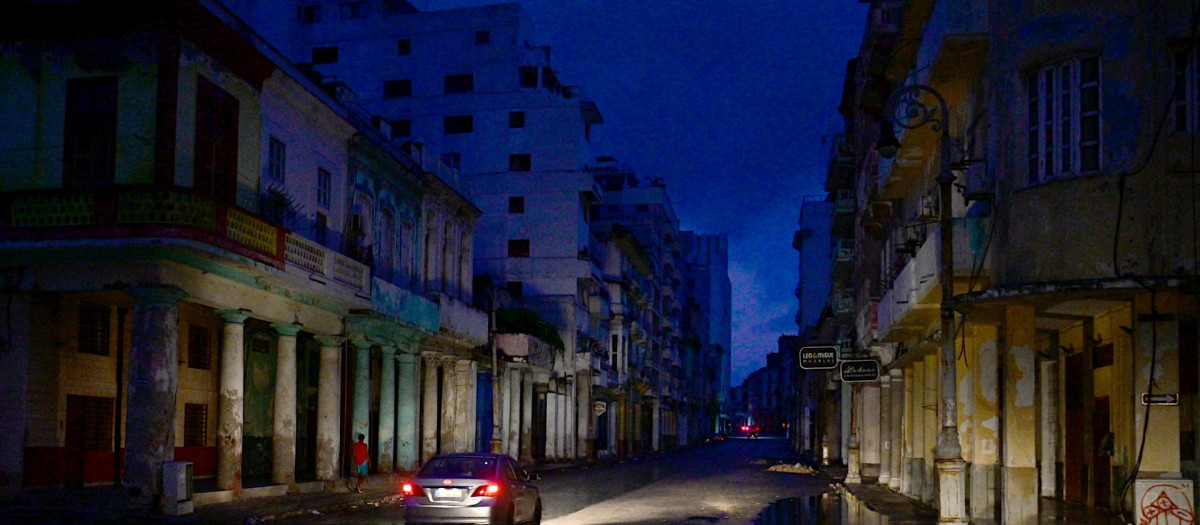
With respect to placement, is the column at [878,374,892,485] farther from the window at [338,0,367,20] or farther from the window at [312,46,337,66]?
the window at [338,0,367,20]

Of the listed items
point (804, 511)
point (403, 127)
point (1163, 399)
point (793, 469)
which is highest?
point (403, 127)

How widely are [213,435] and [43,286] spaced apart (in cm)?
831

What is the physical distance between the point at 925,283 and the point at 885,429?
1576 cm

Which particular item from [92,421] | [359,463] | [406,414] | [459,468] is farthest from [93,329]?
[406,414]

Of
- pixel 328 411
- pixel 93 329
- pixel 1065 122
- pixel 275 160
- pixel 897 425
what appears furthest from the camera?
pixel 897 425

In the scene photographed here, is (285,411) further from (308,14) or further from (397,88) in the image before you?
(308,14)

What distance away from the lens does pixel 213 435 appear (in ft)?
95.0

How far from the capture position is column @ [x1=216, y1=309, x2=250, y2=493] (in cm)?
2380

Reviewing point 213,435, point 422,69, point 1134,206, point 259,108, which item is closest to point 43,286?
point 259,108

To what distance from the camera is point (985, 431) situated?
19.4 m

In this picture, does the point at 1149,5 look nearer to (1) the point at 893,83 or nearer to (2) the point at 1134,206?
(2) the point at 1134,206

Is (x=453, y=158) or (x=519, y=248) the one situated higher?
(x=453, y=158)

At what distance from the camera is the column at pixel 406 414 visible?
116 ft

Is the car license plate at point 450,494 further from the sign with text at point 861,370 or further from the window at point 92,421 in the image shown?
the window at point 92,421
